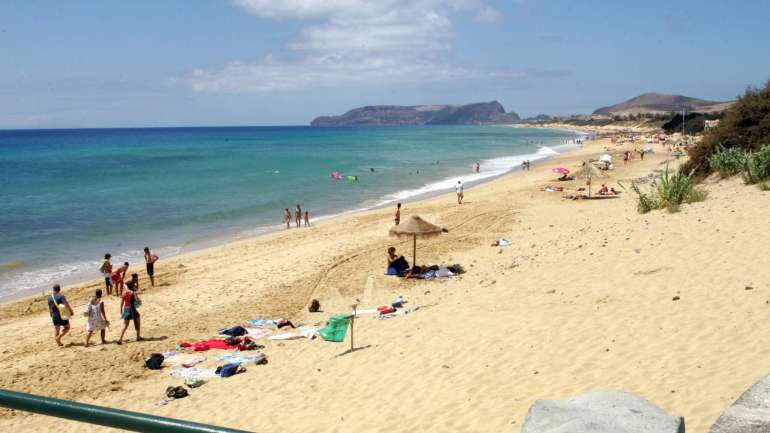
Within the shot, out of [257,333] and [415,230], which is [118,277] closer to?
[257,333]

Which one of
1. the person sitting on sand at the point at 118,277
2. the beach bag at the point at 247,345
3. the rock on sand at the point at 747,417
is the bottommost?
the beach bag at the point at 247,345

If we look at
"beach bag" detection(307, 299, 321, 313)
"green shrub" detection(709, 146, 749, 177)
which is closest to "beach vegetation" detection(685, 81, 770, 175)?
"green shrub" detection(709, 146, 749, 177)

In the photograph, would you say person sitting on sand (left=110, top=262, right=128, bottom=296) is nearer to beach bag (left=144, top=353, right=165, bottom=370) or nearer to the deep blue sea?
the deep blue sea

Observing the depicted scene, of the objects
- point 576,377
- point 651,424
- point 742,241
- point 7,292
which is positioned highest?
point 651,424

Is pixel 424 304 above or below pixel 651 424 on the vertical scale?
below

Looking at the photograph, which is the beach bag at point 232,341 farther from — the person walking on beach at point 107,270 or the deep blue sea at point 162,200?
the deep blue sea at point 162,200

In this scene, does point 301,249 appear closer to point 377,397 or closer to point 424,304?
point 424,304

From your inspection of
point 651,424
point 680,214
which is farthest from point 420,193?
point 651,424

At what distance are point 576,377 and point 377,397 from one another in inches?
95.6

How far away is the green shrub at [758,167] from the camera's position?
1850cm

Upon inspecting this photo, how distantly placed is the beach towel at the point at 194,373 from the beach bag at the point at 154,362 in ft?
1.48

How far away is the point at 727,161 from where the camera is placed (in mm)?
21484

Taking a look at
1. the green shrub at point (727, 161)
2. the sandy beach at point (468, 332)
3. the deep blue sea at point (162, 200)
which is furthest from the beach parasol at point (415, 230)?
the green shrub at point (727, 161)

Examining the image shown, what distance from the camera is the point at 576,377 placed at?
271 inches
